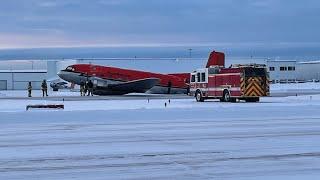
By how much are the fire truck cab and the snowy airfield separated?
53.6 feet

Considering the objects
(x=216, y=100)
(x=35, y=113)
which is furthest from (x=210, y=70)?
(x=35, y=113)

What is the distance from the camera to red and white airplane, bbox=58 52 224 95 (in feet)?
175

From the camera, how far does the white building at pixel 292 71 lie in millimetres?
117188

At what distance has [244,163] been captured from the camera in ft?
36.2

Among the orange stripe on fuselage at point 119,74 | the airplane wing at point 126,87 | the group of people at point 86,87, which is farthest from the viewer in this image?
the orange stripe on fuselage at point 119,74

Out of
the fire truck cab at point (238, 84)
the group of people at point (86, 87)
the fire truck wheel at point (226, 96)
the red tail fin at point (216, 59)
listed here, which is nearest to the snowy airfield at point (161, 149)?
the fire truck cab at point (238, 84)

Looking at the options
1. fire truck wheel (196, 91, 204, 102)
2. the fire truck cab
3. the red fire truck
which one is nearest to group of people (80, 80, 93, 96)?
fire truck wheel (196, 91, 204, 102)

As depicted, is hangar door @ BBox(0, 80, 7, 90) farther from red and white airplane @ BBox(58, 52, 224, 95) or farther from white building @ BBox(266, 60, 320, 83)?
white building @ BBox(266, 60, 320, 83)

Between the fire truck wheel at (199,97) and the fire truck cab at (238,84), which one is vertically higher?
the fire truck cab at (238,84)

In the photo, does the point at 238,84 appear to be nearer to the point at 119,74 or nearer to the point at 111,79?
the point at 111,79

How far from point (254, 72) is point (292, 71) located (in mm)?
84369

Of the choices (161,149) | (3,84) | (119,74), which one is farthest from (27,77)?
(161,149)

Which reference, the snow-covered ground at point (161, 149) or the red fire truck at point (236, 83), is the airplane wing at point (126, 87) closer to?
the red fire truck at point (236, 83)

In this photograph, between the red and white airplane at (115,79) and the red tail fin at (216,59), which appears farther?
the red tail fin at (216,59)
